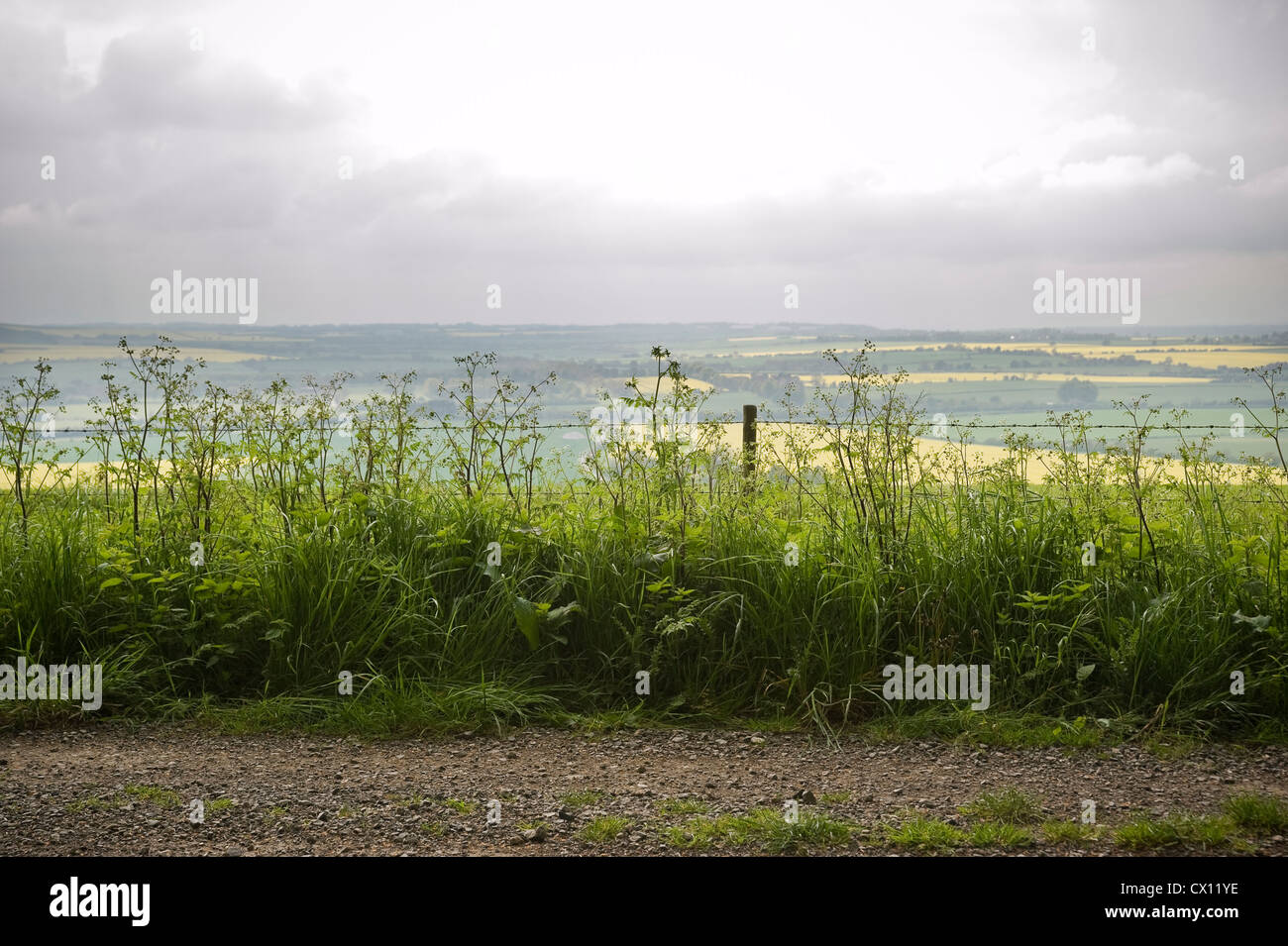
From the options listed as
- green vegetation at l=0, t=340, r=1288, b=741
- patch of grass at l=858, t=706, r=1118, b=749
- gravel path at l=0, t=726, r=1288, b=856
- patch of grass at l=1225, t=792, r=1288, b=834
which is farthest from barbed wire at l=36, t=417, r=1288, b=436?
patch of grass at l=1225, t=792, r=1288, b=834

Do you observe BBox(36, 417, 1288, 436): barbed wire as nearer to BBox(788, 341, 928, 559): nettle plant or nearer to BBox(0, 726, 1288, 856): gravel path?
BBox(788, 341, 928, 559): nettle plant

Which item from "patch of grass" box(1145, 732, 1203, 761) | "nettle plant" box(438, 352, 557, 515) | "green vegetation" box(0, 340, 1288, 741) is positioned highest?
"nettle plant" box(438, 352, 557, 515)

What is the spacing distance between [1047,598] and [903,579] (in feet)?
2.47

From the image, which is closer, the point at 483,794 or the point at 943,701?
the point at 483,794

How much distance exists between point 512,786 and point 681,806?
77cm

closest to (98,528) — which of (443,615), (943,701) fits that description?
(443,615)

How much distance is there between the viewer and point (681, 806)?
13.4ft

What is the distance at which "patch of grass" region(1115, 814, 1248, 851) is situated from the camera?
145 inches

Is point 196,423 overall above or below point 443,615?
above

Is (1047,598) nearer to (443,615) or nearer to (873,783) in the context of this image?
(873,783)

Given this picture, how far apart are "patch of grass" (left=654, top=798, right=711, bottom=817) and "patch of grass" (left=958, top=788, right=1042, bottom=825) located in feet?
3.45

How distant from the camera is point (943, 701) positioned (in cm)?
512

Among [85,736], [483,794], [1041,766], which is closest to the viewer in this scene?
[483,794]

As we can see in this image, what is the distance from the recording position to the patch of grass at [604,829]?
12.4 ft
